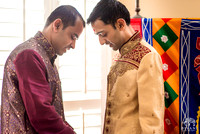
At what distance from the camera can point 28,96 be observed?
111cm

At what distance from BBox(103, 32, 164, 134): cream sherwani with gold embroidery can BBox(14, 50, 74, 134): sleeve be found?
0.35 metres

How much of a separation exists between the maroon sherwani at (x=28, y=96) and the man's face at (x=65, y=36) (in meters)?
0.15

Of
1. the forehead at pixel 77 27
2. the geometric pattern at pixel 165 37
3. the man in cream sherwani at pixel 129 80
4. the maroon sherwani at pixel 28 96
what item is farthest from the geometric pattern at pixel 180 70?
the maroon sherwani at pixel 28 96

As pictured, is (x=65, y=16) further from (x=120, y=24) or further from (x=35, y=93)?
(x=35, y=93)

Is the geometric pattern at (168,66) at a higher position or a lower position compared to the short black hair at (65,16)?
lower

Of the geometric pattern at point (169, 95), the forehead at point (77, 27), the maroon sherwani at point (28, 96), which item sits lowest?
the geometric pattern at point (169, 95)

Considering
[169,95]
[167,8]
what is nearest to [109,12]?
[169,95]

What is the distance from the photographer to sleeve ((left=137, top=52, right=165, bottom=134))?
1249mm

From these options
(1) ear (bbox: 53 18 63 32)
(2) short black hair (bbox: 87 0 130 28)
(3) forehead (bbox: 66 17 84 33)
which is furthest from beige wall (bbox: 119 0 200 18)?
(1) ear (bbox: 53 18 63 32)

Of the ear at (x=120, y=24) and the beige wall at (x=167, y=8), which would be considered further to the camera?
the beige wall at (x=167, y=8)

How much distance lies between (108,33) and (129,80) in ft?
1.03

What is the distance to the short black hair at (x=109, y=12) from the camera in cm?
144

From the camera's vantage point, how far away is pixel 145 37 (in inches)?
76.5

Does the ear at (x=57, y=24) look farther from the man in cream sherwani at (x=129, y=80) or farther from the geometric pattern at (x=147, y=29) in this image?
the geometric pattern at (x=147, y=29)
